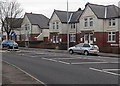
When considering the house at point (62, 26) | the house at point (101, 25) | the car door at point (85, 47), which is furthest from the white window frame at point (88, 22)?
the car door at point (85, 47)

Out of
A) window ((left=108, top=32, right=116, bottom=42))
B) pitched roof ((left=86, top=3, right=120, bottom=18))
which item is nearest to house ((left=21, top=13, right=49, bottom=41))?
pitched roof ((left=86, top=3, right=120, bottom=18))

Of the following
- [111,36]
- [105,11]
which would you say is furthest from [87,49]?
[105,11]

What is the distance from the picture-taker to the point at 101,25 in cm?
4519

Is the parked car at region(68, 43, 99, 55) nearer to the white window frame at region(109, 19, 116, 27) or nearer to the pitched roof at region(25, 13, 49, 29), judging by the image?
the white window frame at region(109, 19, 116, 27)

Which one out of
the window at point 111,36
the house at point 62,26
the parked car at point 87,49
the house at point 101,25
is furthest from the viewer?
the house at point 62,26

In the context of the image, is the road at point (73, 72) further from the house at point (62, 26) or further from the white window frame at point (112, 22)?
the house at point (62, 26)

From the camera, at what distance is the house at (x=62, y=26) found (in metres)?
53.1

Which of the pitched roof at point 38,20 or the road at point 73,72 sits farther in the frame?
the pitched roof at point 38,20

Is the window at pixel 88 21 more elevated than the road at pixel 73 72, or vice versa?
the window at pixel 88 21

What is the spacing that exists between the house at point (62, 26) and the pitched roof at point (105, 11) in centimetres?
586

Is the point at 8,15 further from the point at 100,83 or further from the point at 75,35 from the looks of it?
the point at 100,83

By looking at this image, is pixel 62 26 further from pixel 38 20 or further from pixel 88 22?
pixel 38 20

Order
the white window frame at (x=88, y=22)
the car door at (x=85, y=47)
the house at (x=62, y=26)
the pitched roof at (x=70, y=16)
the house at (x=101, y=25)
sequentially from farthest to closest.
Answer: the pitched roof at (x=70, y=16) → the house at (x=62, y=26) → the white window frame at (x=88, y=22) → the house at (x=101, y=25) → the car door at (x=85, y=47)

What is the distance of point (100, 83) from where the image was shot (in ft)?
35.0
